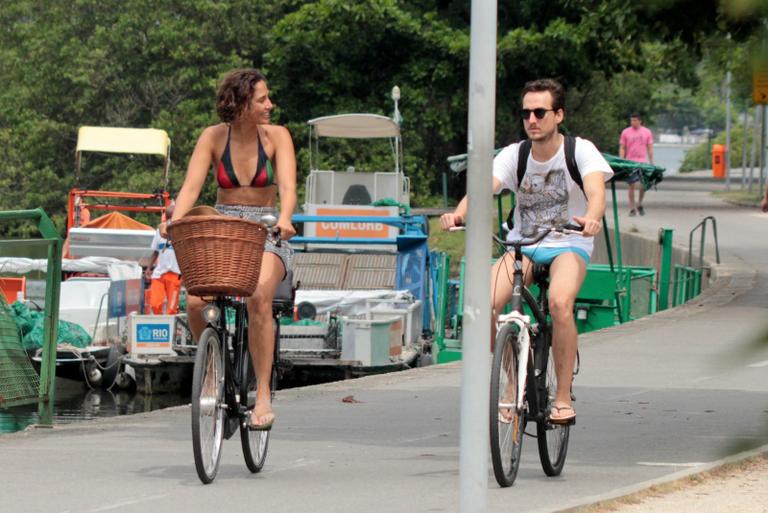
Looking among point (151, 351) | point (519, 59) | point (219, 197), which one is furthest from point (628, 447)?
point (519, 59)

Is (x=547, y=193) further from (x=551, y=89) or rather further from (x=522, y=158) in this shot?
(x=551, y=89)

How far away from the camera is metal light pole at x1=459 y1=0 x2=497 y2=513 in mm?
4543

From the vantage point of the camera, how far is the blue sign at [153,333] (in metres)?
22.9

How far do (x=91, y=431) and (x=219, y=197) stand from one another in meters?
2.91

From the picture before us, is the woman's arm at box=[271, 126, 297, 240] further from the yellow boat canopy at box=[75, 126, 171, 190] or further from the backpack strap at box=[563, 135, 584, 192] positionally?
the yellow boat canopy at box=[75, 126, 171, 190]

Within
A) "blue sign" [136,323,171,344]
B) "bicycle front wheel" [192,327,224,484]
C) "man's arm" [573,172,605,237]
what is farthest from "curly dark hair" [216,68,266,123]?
"blue sign" [136,323,171,344]

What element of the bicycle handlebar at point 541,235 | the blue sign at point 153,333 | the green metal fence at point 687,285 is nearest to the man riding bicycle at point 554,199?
the bicycle handlebar at point 541,235

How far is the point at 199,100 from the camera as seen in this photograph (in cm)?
4266

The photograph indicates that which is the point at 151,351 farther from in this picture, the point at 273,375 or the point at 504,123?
the point at 504,123

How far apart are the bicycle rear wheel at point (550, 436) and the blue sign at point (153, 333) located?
53.5 ft

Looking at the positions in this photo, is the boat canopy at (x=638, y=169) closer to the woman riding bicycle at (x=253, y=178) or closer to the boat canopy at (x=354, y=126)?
the boat canopy at (x=354, y=126)

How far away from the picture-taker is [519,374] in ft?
20.9

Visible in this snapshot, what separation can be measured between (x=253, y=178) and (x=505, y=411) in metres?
1.56

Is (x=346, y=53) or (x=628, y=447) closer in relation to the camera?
(x=628, y=447)
